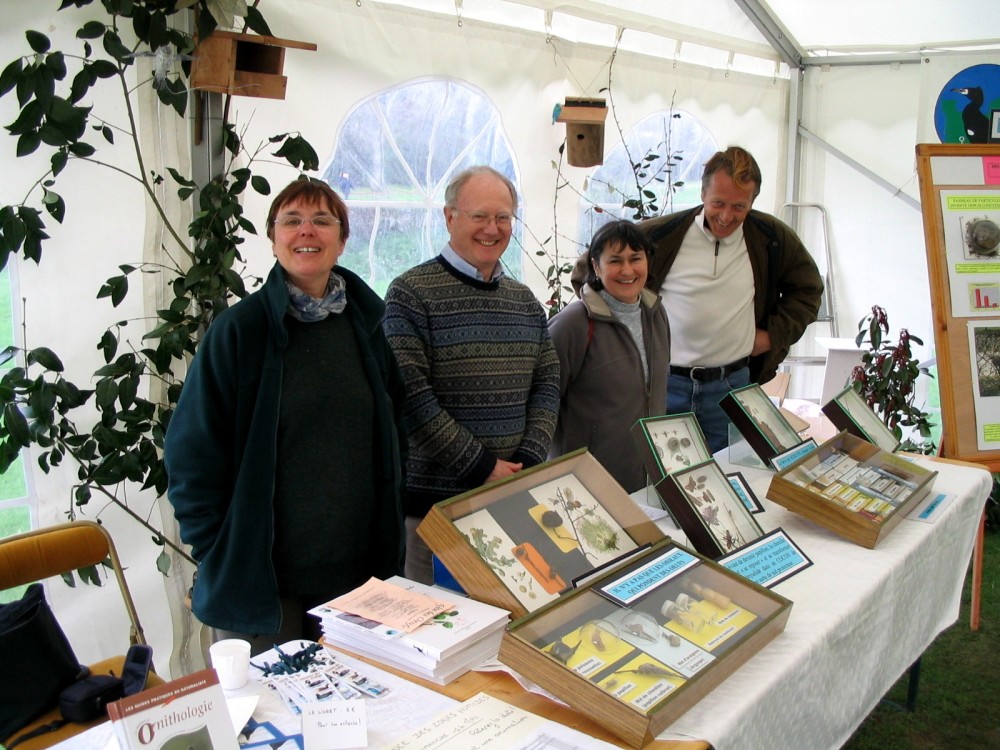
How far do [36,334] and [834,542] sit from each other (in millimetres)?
1990

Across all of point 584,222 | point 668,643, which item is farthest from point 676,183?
point 668,643

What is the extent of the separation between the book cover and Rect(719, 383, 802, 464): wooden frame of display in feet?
3.61

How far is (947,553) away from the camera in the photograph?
7.36 feet

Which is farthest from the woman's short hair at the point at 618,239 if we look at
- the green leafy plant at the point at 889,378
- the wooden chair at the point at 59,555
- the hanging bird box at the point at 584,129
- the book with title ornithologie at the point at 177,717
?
the green leafy plant at the point at 889,378

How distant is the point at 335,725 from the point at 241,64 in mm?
1758

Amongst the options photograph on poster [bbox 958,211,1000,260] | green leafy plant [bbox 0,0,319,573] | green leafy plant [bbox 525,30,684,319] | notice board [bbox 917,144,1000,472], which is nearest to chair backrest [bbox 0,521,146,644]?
green leafy plant [bbox 0,0,319,573]

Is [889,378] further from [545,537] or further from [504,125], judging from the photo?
[545,537]

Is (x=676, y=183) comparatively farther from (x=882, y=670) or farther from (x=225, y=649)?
(x=225, y=649)

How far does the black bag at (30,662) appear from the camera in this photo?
60.8 inches

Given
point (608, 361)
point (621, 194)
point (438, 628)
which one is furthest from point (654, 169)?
point (438, 628)

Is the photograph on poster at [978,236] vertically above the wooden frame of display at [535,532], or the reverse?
the photograph on poster at [978,236]

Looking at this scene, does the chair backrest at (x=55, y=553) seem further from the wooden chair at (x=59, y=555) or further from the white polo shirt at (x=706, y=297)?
the white polo shirt at (x=706, y=297)

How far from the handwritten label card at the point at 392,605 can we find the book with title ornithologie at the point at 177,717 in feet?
1.35

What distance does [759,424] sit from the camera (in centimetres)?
232
